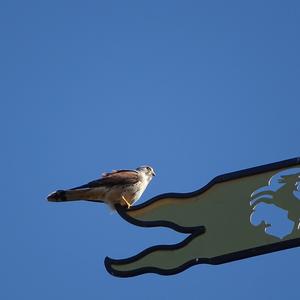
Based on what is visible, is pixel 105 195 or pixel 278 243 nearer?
pixel 278 243

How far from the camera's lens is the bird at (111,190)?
4.46 m

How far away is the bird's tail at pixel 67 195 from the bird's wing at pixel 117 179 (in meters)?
0.27

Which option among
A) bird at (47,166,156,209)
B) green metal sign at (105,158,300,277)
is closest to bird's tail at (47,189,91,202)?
bird at (47,166,156,209)

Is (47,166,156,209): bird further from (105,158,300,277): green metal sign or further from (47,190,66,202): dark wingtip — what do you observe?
(105,158,300,277): green metal sign

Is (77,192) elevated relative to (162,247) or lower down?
elevated

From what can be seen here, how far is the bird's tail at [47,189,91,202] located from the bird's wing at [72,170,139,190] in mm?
270

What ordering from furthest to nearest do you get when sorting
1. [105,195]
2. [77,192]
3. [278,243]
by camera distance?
[105,195], [77,192], [278,243]

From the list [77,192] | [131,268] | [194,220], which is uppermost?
[77,192]

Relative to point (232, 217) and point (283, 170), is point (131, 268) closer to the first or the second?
point (232, 217)

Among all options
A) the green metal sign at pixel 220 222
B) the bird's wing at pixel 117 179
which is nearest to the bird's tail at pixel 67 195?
the bird's wing at pixel 117 179

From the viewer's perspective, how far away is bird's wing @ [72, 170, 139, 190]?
5.02 meters

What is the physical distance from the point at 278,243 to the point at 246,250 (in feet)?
0.50

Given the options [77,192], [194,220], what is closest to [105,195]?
[77,192]

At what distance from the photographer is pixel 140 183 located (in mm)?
5594
